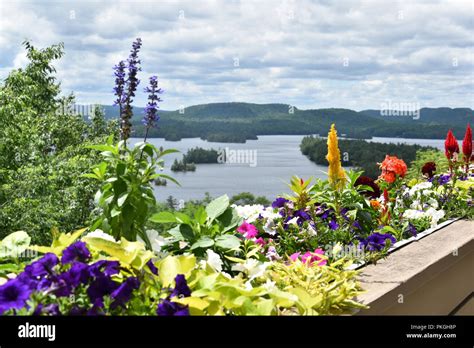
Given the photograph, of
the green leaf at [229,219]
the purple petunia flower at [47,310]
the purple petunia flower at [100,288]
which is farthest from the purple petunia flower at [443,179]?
the purple petunia flower at [47,310]

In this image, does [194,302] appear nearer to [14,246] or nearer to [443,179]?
[14,246]

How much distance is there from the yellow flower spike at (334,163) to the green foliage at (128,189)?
0.88m

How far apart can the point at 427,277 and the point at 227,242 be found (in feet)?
2.80

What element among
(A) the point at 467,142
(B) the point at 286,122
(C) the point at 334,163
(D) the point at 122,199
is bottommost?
(D) the point at 122,199

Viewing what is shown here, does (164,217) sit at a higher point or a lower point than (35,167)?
higher

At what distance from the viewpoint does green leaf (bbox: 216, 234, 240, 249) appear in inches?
79.1

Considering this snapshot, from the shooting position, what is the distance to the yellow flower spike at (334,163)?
2740mm

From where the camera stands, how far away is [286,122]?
A: 1069cm

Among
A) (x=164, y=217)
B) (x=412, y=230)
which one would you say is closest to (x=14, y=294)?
(x=164, y=217)

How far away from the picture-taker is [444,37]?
4.30m

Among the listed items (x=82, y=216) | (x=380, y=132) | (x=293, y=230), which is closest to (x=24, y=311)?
(x=293, y=230)

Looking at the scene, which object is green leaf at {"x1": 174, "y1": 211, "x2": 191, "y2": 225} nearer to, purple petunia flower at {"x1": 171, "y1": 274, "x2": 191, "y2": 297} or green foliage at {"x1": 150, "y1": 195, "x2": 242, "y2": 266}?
green foliage at {"x1": 150, "y1": 195, "x2": 242, "y2": 266}

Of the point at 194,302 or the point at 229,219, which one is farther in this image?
the point at 229,219

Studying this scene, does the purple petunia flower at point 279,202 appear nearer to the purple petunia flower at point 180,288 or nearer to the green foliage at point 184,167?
the purple petunia flower at point 180,288
